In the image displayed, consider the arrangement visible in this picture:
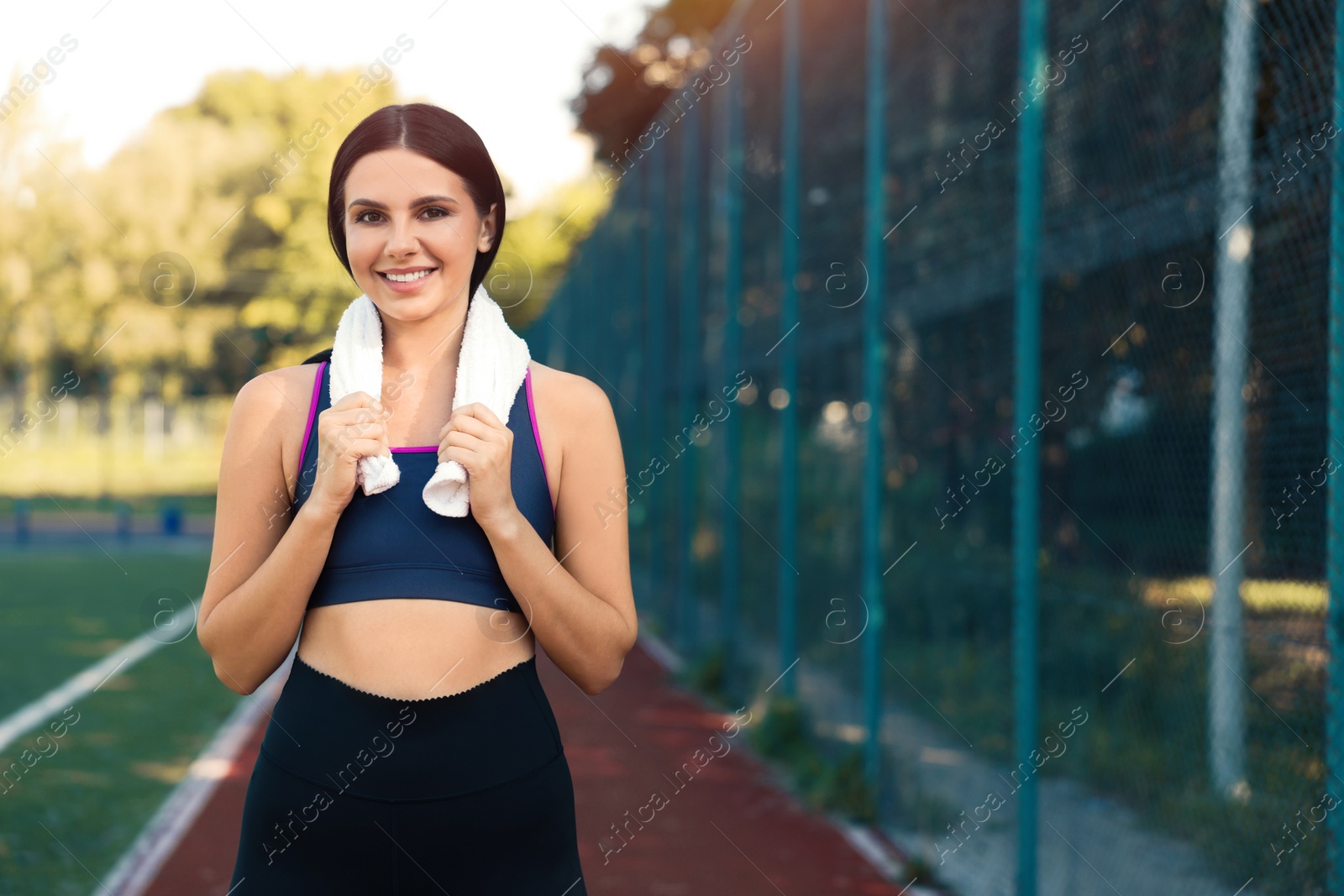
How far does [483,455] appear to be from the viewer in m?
1.87

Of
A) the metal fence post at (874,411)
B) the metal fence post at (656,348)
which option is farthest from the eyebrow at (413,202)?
the metal fence post at (656,348)

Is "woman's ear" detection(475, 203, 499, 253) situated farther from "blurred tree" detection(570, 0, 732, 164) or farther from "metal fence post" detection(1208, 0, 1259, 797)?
"blurred tree" detection(570, 0, 732, 164)

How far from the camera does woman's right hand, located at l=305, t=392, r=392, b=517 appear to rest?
6.08ft

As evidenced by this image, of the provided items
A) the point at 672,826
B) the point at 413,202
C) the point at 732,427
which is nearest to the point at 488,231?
the point at 413,202

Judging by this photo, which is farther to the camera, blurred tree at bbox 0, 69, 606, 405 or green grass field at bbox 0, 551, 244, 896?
blurred tree at bbox 0, 69, 606, 405

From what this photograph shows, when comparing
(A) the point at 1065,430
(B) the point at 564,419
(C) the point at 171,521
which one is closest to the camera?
(B) the point at 564,419

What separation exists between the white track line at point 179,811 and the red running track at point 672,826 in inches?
2.4

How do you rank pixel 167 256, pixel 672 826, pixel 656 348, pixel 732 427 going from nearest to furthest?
pixel 672 826, pixel 732 427, pixel 656 348, pixel 167 256

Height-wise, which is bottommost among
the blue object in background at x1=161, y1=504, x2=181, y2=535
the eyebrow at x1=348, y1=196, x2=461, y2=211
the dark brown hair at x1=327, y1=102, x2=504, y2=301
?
the blue object in background at x1=161, y1=504, x2=181, y2=535

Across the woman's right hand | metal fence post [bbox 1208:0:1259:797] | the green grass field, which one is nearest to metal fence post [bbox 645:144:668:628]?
the green grass field

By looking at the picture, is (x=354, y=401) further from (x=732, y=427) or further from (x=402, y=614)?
(x=732, y=427)

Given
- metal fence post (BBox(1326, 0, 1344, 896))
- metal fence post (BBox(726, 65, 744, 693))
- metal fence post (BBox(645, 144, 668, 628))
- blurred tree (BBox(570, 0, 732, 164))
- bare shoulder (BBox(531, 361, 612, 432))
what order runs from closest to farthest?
bare shoulder (BBox(531, 361, 612, 432))
metal fence post (BBox(1326, 0, 1344, 896))
metal fence post (BBox(726, 65, 744, 693))
metal fence post (BBox(645, 144, 668, 628))
blurred tree (BBox(570, 0, 732, 164))

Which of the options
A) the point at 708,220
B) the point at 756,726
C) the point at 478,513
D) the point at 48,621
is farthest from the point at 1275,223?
the point at 48,621

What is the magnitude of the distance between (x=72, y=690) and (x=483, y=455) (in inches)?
367
